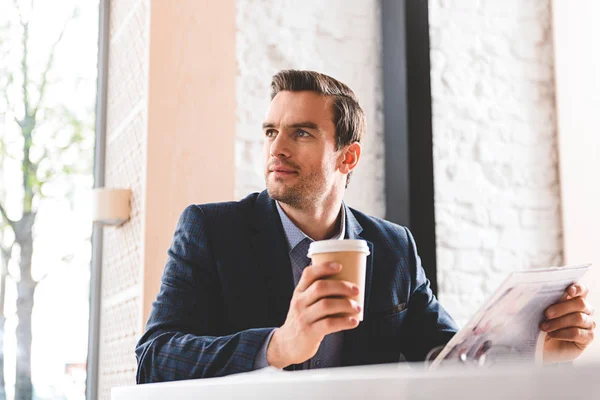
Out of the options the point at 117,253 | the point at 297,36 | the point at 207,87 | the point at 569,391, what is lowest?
the point at 569,391

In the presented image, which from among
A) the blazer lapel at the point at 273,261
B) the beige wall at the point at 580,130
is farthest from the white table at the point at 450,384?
the beige wall at the point at 580,130

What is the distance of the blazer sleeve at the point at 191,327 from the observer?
1.59 meters

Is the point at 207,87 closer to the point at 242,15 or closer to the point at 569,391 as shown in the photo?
the point at 242,15

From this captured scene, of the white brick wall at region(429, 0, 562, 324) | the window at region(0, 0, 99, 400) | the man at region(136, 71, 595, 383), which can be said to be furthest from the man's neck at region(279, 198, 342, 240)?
the window at region(0, 0, 99, 400)

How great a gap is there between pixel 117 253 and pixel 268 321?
1.29 m

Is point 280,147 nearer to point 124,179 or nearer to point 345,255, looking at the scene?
point 345,255

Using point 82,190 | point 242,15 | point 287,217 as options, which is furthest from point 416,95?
point 82,190

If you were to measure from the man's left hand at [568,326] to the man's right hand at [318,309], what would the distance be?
46 centimetres

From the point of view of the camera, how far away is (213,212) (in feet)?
6.64

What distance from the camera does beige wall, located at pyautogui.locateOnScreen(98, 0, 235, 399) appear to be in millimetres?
2727

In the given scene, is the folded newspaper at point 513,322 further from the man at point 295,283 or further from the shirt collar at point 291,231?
the shirt collar at point 291,231

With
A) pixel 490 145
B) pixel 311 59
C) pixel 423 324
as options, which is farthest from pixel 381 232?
pixel 490 145

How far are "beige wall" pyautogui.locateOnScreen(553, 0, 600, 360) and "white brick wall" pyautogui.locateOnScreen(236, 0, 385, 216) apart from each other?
2.94ft

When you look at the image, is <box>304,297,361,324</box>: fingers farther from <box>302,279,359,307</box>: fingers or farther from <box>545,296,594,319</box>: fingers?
<box>545,296,594,319</box>: fingers
